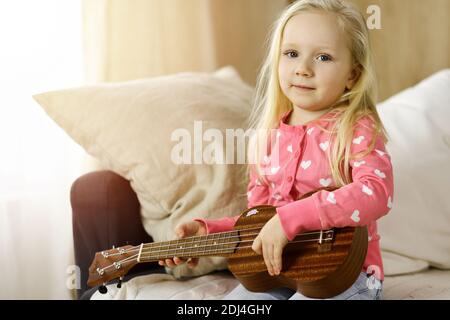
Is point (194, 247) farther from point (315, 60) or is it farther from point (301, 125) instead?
point (315, 60)

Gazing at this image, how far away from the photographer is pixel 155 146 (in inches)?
56.9

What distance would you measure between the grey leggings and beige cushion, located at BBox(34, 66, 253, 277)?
195mm

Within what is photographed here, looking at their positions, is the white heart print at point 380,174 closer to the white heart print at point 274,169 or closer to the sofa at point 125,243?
the white heart print at point 274,169

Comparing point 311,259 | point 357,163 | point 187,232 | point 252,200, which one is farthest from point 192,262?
point 357,163

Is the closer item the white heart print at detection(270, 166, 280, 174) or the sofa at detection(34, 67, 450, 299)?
the white heart print at detection(270, 166, 280, 174)

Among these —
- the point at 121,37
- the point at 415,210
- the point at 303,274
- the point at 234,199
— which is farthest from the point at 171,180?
the point at 121,37

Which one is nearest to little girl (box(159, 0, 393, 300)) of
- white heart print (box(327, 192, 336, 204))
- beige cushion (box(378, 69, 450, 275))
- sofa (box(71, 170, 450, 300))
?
white heart print (box(327, 192, 336, 204))

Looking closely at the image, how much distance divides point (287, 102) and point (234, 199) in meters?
0.28

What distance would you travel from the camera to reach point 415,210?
1484mm

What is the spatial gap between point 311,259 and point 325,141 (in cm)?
22

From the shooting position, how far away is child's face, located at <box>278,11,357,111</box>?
110 cm

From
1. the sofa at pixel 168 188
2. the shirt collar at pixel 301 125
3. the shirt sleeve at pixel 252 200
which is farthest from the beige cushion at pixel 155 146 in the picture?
the shirt collar at pixel 301 125

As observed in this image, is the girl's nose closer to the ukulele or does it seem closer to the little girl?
the little girl
